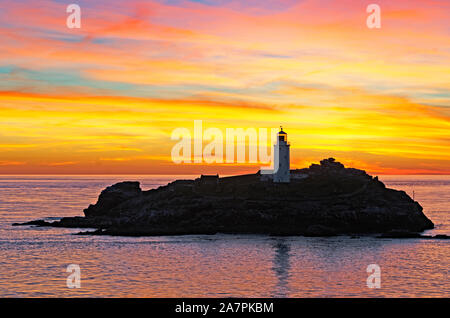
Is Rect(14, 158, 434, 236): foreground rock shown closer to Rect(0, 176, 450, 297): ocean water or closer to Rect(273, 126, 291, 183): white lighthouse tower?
Rect(273, 126, 291, 183): white lighthouse tower

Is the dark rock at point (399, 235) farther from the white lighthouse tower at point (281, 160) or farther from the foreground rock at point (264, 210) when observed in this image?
the white lighthouse tower at point (281, 160)

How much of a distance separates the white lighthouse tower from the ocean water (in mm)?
22202

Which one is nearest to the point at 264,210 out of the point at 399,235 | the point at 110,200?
the point at 399,235

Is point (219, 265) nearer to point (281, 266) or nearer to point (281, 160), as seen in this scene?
point (281, 266)

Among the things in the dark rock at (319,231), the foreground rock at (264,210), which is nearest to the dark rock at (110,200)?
the foreground rock at (264,210)

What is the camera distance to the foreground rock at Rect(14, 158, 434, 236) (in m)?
81.5

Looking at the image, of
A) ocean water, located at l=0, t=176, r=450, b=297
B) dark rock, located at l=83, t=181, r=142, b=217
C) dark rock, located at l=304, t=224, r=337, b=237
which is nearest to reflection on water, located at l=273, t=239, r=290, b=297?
ocean water, located at l=0, t=176, r=450, b=297

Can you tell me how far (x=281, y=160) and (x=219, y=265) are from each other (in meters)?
45.7

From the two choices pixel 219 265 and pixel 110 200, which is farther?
pixel 110 200

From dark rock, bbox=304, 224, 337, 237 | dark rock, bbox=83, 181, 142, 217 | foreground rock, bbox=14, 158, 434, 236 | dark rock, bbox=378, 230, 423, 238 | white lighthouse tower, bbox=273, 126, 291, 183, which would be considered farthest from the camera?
dark rock, bbox=83, 181, 142, 217

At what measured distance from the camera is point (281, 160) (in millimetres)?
97125

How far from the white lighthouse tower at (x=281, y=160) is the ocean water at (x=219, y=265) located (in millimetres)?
22202
